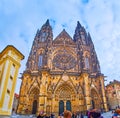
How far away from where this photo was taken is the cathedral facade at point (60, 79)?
67.5 feet

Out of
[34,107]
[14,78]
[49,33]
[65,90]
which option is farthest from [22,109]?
[49,33]

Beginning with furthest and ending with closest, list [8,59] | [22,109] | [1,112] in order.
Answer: [22,109]
[8,59]
[1,112]

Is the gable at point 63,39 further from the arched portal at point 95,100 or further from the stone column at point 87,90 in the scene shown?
the arched portal at point 95,100

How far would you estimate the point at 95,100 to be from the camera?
2217cm

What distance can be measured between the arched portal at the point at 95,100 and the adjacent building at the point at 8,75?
14.4 m

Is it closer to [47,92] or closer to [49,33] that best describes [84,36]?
[49,33]

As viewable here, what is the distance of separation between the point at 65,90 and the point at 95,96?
15.8ft

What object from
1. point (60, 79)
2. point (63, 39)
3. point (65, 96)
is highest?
point (63, 39)

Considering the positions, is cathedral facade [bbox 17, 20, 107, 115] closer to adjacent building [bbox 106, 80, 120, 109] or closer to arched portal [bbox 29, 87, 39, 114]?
→ arched portal [bbox 29, 87, 39, 114]

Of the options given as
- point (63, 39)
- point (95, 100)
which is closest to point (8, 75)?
point (95, 100)

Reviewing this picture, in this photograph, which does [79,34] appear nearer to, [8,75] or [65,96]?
[65,96]

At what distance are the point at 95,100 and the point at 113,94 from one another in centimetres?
434

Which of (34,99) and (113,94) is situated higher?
(113,94)

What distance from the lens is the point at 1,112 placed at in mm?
9320
